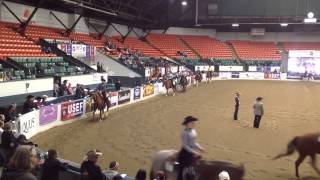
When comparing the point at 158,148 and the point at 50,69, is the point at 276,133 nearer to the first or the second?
the point at 158,148

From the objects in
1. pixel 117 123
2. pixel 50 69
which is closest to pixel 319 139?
pixel 117 123

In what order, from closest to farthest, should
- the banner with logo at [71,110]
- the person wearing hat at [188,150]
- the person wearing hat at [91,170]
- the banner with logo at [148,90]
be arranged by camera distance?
the person wearing hat at [91,170] < the person wearing hat at [188,150] < the banner with logo at [71,110] < the banner with logo at [148,90]

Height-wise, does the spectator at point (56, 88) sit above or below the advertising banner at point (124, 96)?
above

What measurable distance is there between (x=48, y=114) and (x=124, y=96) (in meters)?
8.67

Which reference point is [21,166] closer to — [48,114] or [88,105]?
[48,114]

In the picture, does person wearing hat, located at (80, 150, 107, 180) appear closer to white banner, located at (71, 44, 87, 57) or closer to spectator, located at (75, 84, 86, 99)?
spectator, located at (75, 84, 86, 99)

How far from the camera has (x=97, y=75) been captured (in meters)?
29.3

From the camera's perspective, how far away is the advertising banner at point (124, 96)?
24634 millimetres

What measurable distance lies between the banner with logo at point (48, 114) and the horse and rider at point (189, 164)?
8.56 meters

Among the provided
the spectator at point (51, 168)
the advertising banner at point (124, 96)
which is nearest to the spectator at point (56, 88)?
the advertising banner at point (124, 96)

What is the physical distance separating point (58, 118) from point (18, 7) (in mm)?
16457

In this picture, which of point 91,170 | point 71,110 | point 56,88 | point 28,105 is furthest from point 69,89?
point 91,170

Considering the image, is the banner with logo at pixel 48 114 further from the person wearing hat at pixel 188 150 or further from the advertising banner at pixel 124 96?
the person wearing hat at pixel 188 150

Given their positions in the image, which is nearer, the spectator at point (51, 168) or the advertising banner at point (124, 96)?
the spectator at point (51, 168)
